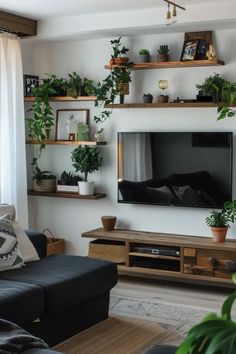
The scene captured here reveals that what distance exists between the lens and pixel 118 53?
17.7 feet

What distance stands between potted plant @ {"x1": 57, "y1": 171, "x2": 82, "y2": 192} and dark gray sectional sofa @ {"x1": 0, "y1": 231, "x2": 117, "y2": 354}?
63.0 inches

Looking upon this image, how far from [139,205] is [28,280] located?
2115mm

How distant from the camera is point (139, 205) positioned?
5527 millimetres

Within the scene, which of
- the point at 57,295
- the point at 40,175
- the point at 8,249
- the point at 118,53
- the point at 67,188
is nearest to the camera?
the point at 57,295

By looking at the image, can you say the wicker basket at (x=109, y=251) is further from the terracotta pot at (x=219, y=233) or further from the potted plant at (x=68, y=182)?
the terracotta pot at (x=219, y=233)

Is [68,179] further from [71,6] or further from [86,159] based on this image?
[71,6]

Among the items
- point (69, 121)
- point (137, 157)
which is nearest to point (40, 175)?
point (69, 121)

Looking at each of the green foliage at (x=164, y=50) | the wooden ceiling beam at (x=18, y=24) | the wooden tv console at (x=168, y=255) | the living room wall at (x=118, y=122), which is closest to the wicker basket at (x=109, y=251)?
the wooden tv console at (x=168, y=255)

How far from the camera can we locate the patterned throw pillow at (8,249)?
3801mm

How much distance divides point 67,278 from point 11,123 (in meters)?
2.31

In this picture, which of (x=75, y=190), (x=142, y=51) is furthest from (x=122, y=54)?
(x=75, y=190)

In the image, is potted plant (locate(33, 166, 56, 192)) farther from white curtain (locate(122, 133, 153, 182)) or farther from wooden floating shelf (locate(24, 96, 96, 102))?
white curtain (locate(122, 133, 153, 182))

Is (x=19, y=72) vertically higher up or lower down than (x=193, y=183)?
higher up

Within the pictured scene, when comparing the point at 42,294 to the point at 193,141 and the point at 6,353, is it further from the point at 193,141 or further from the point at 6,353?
the point at 193,141
